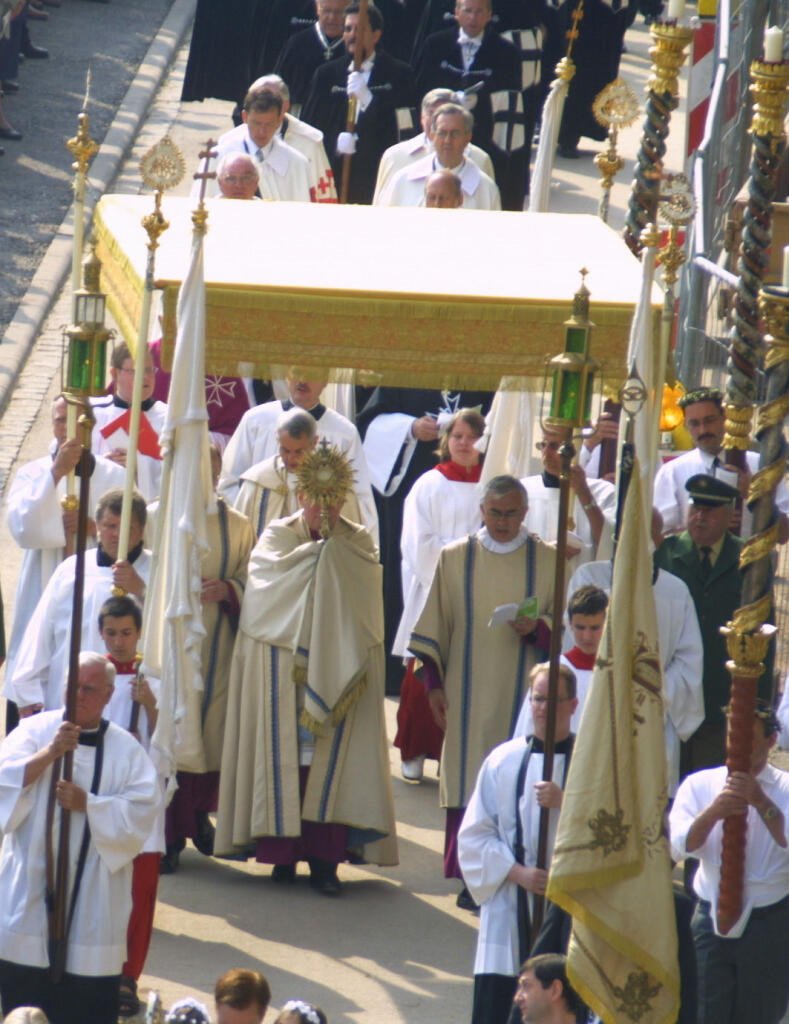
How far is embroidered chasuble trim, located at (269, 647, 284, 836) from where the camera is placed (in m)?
10.5

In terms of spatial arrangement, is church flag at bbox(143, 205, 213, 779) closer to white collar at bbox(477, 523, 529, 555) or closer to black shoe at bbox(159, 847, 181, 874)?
black shoe at bbox(159, 847, 181, 874)

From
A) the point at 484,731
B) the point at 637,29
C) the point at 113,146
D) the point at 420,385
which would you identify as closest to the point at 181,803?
the point at 484,731

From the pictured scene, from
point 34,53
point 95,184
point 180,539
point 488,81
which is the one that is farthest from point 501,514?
point 34,53

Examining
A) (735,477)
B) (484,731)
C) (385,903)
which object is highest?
(735,477)

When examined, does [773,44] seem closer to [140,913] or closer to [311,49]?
[140,913]

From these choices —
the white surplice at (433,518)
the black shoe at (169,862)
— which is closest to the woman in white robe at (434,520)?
the white surplice at (433,518)

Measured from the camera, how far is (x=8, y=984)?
8.95m

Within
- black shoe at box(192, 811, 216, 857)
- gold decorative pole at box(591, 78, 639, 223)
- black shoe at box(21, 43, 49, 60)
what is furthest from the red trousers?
black shoe at box(21, 43, 49, 60)

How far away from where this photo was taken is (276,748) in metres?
10.5

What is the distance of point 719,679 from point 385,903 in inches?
65.8

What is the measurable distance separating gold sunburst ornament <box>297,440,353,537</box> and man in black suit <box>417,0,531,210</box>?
A: 21.0 feet

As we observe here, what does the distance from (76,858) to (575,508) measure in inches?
122

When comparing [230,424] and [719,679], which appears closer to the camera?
[719,679]

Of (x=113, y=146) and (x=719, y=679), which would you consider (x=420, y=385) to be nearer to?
(x=719, y=679)
